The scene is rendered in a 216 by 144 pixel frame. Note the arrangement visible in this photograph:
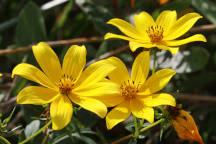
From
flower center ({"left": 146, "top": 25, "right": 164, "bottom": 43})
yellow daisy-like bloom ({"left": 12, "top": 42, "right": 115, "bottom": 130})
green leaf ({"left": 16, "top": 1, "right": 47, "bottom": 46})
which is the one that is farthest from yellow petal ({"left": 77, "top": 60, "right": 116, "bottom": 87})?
green leaf ({"left": 16, "top": 1, "right": 47, "bottom": 46})

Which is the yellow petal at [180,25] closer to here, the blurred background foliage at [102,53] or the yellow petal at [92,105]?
the blurred background foliage at [102,53]

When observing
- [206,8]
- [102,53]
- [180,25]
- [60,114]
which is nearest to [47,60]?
[60,114]

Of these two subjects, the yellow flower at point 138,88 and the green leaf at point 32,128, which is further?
the green leaf at point 32,128

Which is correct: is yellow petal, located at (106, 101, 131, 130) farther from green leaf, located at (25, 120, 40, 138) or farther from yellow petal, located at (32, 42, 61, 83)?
green leaf, located at (25, 120, 40, 138)

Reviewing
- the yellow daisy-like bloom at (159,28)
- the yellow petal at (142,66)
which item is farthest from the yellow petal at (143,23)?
the yellow petal at (142,66)

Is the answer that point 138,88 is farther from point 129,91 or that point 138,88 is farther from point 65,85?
point 65,85
